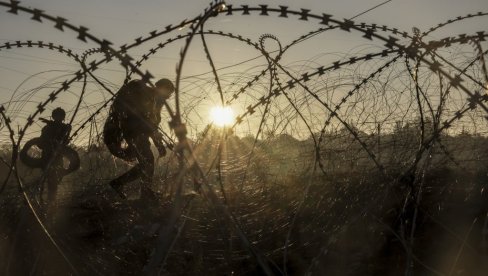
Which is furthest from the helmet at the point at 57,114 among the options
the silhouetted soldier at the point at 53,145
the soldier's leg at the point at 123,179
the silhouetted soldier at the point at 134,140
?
the soldier's leg at the point at 123,179

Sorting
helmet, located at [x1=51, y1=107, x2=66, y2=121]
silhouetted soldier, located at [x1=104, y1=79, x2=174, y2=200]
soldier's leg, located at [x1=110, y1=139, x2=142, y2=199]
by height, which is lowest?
soldier's leg, located at [x1=110, y1=139, x2=142, y2=199]

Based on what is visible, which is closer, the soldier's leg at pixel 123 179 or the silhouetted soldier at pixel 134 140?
the silhouetted soldier at pixel 134 140

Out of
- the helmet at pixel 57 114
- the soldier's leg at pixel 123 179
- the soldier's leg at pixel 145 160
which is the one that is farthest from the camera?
the helmet at pixel 57 114

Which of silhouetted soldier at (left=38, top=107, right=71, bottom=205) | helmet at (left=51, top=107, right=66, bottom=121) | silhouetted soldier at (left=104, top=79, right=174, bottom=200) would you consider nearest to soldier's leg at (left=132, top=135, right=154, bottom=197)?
silhouetted soldier at (left=104, top=79, right=174, bottom=200)

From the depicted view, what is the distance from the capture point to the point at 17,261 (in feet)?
12.7

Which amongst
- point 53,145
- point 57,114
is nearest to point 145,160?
point 53,145

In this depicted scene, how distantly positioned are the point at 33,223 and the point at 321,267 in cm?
241

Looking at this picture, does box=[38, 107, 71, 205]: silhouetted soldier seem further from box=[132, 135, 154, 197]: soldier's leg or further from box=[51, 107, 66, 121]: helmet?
box=[132, 135, 154, 197]: soldier's leg

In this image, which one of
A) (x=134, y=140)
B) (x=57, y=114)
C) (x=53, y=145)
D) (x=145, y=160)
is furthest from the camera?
(x=57, y=114)

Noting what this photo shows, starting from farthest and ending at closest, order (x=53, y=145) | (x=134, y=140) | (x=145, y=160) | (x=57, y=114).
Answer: (x=57, y=114)
(x=53, y=145)
(x=134, y=140)
(x=145, y=160)

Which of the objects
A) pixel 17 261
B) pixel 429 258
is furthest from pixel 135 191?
pixel 429 258

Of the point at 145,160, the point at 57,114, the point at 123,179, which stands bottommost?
the point at 123,179

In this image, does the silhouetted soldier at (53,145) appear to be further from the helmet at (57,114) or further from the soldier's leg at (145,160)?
the soldier's leg at (145,160)

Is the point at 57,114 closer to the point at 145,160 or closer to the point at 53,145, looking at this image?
the point at 53,145
